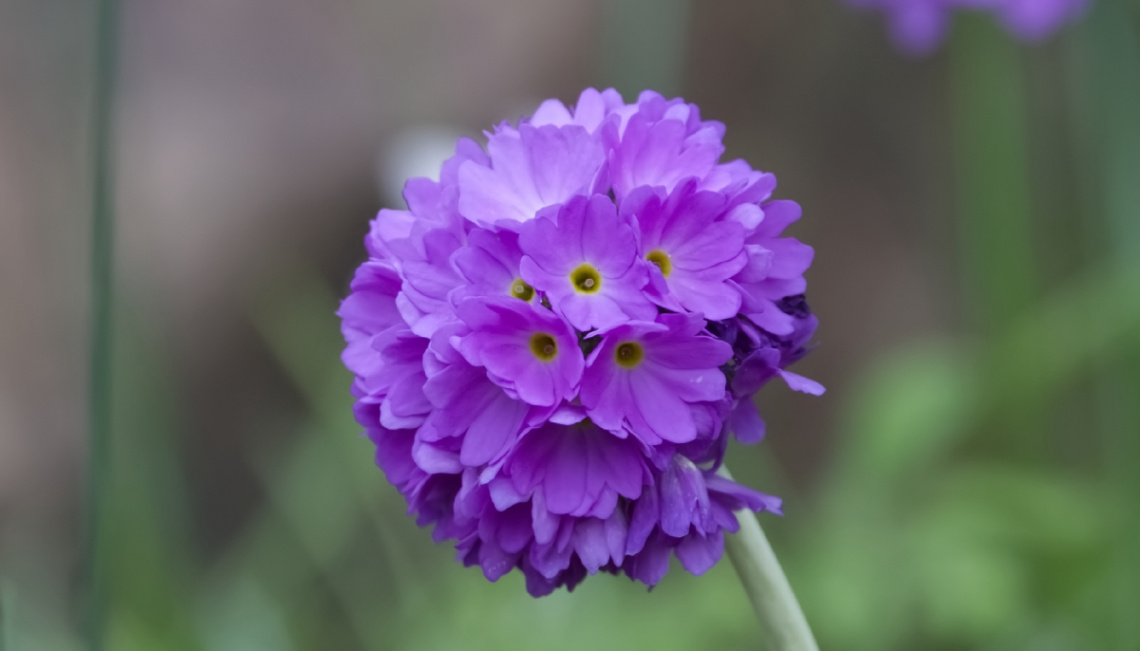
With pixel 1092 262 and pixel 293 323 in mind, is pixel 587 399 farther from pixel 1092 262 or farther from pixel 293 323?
pixel 1092 262

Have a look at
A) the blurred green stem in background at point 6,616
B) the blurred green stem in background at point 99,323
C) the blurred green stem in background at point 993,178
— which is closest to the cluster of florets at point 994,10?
the blurred green stem in background at point 993,178

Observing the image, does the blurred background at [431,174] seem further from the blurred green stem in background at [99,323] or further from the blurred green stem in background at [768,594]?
the blurred green stem in background at [768,594]

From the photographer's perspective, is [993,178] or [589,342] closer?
[589,342]

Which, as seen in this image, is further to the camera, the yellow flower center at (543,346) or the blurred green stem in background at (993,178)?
the blurred green stem in background at (993,178)

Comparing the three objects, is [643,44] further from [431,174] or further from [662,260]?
[662,260]

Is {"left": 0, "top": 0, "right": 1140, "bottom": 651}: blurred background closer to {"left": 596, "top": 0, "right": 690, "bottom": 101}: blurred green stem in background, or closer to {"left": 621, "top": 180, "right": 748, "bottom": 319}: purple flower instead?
{"left": 596, "top": 0, "right": 690, "bottom": 101}: blurred green stem in background

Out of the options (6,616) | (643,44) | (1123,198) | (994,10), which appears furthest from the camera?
(643,44)

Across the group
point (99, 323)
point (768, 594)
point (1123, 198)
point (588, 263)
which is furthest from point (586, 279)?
point (1123, 198)

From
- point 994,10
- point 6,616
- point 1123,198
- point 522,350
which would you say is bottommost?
point 6,616
